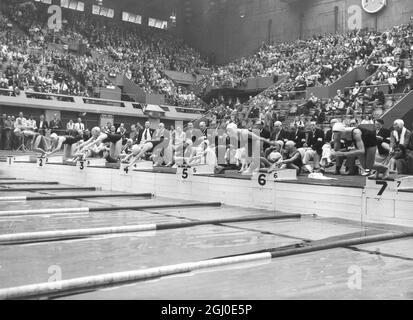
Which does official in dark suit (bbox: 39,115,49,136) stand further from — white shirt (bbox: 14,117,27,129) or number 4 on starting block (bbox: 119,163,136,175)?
number 4 on starting block (bbox: 119,163,136,175)

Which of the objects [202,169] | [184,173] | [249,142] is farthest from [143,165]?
[249,142]

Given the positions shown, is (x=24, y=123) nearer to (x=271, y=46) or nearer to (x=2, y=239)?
(x=2, y=239)

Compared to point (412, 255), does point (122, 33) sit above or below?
above

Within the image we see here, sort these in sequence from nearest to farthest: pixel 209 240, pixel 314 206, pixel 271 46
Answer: pixel 209 240 < pixel 314 206 < pixel 271 46

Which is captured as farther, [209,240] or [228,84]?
[228,84]

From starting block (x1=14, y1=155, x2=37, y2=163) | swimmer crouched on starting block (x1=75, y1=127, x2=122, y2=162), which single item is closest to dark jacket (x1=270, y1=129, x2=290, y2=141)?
swimmer crouched on starting block (x1=75, y1=127, x2=122, y2=162)

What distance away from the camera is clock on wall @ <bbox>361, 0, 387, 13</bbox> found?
3272 cm

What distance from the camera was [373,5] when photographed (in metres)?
33.1

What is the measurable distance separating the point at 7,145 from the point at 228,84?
1719cm

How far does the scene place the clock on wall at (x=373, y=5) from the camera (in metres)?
32.7

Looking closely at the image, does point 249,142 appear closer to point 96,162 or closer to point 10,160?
point 96,162

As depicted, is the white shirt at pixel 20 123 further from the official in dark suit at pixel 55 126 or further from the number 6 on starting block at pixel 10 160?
the number 6 on starting block at pixel 10 160

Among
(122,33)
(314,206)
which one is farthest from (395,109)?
(122,33)

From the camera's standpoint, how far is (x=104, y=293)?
13.2ft
